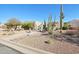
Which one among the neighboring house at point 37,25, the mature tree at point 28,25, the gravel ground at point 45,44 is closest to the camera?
the gravel ground at point 45,44

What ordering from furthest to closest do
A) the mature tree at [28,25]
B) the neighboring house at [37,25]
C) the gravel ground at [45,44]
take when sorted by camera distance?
1. the mature tree at [28,25]
2. the neighboring house at [37,25]
3. the gravel ground at [45,44]

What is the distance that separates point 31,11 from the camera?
12992 mm

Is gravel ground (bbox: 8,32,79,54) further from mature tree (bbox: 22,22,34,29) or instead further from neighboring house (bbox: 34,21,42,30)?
mature tree (bbox: 22,22,34,29)

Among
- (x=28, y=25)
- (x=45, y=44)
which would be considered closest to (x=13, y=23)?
(x=28, y=25)

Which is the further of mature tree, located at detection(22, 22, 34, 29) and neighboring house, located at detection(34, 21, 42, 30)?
mature tree, located at detection(22, 22, 34, 29)

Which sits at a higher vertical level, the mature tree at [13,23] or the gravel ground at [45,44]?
the mature tree at [13,23]

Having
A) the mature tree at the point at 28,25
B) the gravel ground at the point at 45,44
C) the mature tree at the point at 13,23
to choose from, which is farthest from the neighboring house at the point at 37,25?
the mature tree at the point at 13,23

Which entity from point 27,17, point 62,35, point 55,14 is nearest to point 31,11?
point 27,17

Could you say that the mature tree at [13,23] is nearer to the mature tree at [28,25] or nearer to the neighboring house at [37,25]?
the mature tree at [28,25]

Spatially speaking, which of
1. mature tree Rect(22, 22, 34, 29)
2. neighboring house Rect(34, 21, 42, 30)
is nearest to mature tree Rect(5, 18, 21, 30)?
mature tree Rect(22, 22, 34, 29)

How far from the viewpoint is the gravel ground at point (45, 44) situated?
39.5ft

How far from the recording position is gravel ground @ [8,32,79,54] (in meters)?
12.1

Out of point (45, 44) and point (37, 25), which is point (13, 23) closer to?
point (37, 25)

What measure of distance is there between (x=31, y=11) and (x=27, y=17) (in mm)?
436
